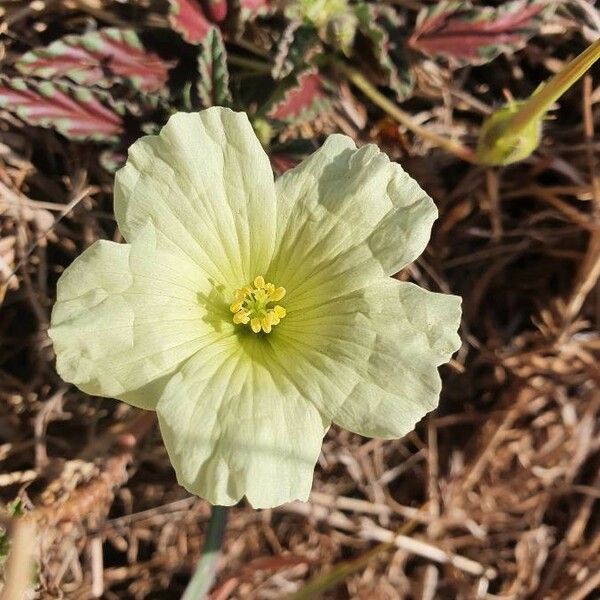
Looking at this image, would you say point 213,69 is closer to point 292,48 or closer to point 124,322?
point 292,48

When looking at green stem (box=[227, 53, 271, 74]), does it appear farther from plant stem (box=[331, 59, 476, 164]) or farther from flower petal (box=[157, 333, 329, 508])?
flower petal (box=[157, 333, 329, 508])

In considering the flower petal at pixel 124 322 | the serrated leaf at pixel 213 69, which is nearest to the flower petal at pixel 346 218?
the flower petal at pixel 124 322

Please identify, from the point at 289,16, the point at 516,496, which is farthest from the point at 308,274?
the point at 516,496

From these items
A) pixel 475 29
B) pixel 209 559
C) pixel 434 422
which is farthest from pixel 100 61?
pixel 434 422

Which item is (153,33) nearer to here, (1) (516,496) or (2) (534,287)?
(2) (534,287)

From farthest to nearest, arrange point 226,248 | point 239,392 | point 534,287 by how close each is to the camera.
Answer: point 534,287 → point 226,248 → point 239,392

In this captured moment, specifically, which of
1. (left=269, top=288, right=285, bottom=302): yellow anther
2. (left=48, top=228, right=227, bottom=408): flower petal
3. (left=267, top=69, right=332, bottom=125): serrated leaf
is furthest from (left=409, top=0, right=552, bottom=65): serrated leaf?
(left=48, top=228, right=227, bottom=408): flower petal

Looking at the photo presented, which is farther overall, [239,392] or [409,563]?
[409,563]

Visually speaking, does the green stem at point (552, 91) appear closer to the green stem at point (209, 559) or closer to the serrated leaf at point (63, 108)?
the serrated leaf at point (63, 108)
